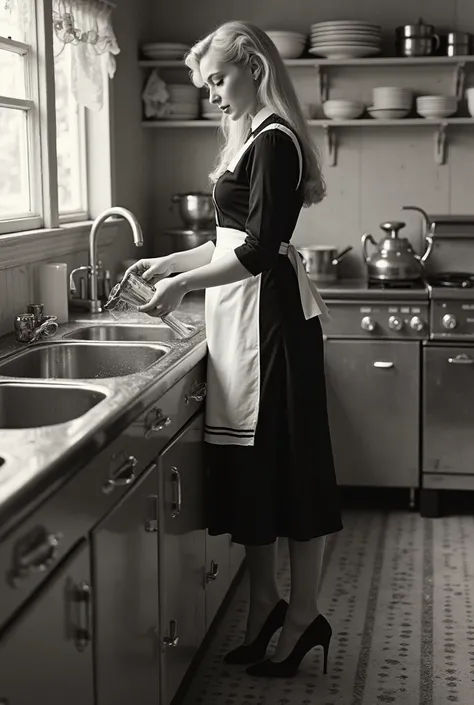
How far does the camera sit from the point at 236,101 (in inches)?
101

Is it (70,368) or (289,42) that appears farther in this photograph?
(289,42)

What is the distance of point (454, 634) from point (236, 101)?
172 centimetres

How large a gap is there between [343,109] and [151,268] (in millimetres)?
1976

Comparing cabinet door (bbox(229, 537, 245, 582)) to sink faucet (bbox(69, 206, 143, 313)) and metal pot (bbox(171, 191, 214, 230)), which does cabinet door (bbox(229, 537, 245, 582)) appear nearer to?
sink faucet (bbox(69, 206, 143, 313))

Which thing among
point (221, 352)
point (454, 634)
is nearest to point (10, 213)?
point (221, 352)

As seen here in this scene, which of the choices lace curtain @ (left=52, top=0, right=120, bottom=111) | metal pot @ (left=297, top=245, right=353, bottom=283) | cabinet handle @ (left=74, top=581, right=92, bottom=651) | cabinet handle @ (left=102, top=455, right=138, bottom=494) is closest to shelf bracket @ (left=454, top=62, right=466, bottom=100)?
metal pot @ (left=297, top=245, right=353, bottom=283)

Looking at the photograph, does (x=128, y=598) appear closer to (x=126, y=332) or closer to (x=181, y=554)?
(x=181, y=554)

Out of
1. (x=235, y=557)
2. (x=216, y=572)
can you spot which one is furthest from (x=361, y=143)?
(x=216, y=572)

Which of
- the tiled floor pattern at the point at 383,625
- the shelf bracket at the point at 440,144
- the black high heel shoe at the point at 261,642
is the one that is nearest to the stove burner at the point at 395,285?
the shelf bracket at the point at 440,144

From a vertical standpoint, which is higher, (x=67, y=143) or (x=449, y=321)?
(x=67, y=143)

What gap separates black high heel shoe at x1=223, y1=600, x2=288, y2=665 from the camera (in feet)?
9.43

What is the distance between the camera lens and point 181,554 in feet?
8.34

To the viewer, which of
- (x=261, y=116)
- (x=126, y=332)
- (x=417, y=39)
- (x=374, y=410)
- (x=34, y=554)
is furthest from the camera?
(x=417, y=39)

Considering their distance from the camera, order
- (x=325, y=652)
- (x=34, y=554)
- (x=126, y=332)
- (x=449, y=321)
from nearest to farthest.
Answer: (x=34, y=554)
(x=325, y=652)
(x=126, y=332)
(x=449, y=321)
